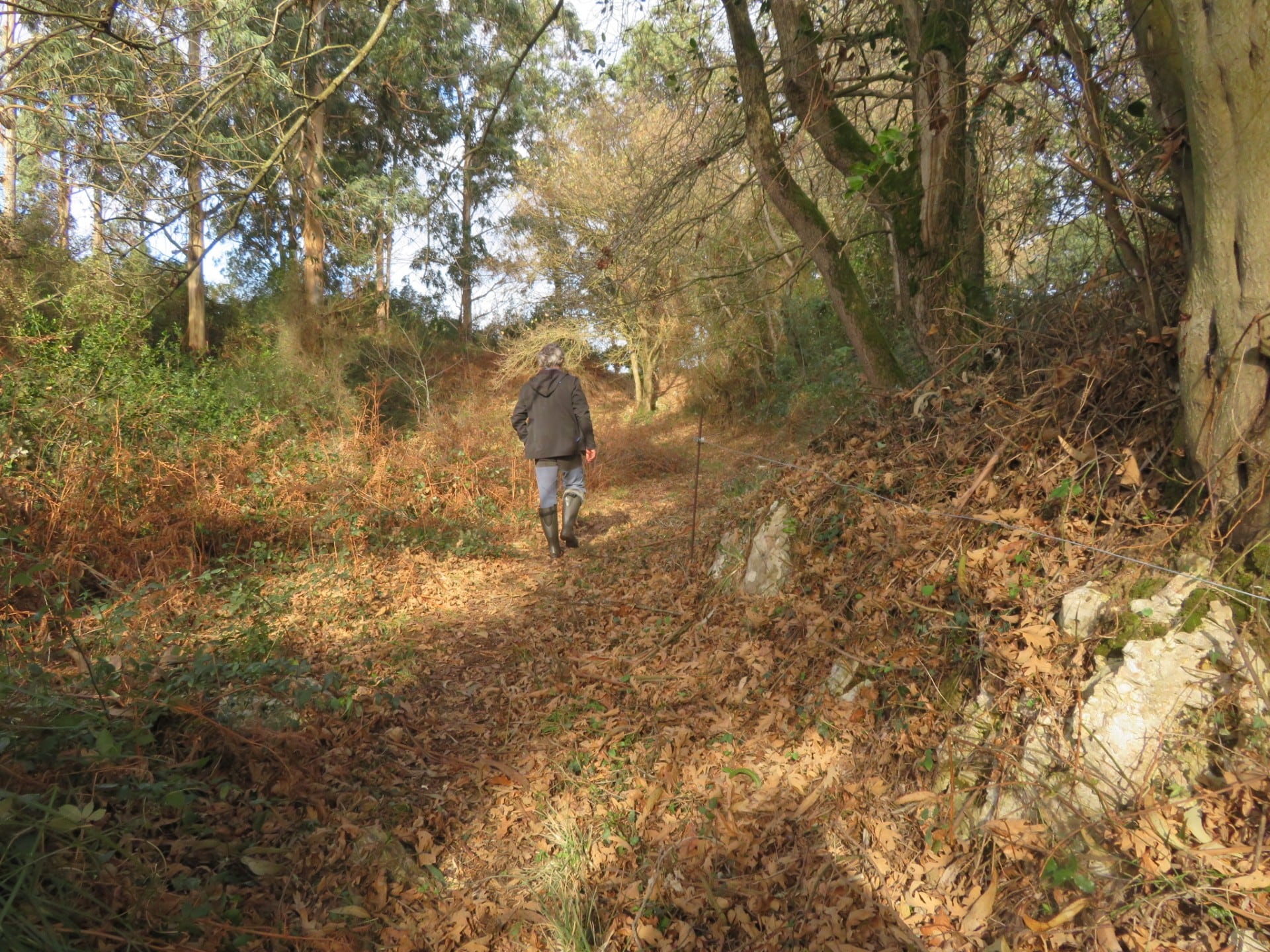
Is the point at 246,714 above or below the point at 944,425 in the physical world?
below

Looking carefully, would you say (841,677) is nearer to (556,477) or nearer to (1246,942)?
(1246,942)

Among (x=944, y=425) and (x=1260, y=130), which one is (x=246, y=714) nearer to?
(x=944, y=425)

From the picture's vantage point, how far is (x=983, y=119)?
482cm

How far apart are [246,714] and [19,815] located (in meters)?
1.16

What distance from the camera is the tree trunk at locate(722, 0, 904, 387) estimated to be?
556 cm

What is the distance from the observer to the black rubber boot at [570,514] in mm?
6882

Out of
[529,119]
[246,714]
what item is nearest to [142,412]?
[246,714]

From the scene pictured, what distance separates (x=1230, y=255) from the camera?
2525mm

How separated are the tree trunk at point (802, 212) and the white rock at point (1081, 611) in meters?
3.01

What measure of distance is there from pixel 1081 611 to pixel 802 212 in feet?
13.8

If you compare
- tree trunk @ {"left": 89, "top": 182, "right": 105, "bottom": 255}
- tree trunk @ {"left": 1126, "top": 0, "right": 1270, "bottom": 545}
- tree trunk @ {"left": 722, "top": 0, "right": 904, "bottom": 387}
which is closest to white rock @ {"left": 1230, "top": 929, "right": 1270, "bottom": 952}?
tree trunk @ {"left": 1126, "top": 0, "right": 1270, "bottom": 545}

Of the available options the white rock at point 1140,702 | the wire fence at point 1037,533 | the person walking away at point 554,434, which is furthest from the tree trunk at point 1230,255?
the person walking away at point 554,434

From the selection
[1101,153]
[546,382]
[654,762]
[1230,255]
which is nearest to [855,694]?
[654,762]

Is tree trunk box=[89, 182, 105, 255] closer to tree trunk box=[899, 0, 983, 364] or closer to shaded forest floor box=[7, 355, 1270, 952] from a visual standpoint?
shaded forest floor box=[7, 355, 1270, 952]
